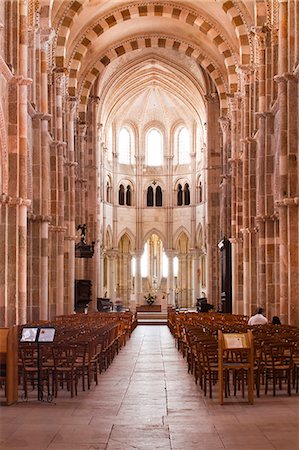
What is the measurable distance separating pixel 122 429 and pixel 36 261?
21176 mm

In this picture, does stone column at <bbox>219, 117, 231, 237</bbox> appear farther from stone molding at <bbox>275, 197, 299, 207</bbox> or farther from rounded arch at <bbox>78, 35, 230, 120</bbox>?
stone molding at <bbox>275, 197, 299, 207</bbox>

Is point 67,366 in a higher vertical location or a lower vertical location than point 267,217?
lower

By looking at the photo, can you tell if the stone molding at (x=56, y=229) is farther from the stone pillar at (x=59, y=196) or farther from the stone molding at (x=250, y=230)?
the stone molding at (x=250, y=230)

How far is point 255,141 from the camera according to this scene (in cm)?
3644

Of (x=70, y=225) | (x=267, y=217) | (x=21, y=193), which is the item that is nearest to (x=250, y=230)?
(x=267, y=217)

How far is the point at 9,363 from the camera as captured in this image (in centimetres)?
1294

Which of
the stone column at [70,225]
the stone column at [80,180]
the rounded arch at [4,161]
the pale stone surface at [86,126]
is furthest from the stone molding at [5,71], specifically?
the stone column at [80,180]

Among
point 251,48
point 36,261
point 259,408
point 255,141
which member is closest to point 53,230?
point 36,261

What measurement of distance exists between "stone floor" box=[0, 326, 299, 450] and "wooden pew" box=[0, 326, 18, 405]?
0.30 metres

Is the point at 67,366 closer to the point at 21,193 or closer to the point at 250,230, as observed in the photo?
the point at 21,193

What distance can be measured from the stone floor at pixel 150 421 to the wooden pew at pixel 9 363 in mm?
297

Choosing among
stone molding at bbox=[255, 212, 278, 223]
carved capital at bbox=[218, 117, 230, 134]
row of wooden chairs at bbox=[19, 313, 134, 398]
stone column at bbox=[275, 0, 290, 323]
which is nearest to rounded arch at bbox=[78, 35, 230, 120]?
carved capital at bbox=[218, 117, 230, 134]

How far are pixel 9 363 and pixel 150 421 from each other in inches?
117

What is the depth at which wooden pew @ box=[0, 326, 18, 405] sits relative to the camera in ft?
41.9
